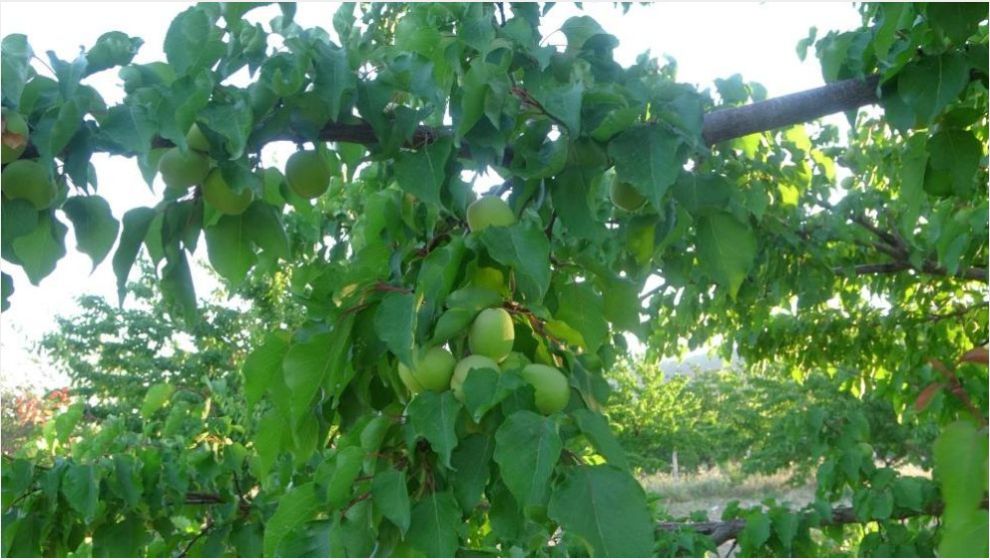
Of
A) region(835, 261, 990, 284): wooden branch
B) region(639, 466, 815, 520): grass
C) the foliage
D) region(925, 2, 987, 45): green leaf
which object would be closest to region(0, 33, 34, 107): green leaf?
region(925, 2, 987, 45): green leaf

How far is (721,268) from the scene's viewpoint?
121 cm

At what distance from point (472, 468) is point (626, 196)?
45 cm

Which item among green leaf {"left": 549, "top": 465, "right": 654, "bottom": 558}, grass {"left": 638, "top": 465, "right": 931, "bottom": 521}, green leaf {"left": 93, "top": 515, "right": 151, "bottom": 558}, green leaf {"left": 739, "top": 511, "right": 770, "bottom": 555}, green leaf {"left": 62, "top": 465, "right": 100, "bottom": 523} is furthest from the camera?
grass {"left": 638, "top": 465, "right": 931, "bottom": 521}

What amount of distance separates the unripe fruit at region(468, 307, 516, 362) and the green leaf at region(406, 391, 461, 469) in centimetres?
6

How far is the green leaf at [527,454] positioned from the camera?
34.5 inches

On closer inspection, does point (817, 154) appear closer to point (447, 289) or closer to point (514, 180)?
point (514, 180)

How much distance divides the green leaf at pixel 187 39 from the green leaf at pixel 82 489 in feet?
3.60

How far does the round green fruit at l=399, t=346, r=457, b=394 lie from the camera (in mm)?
1004

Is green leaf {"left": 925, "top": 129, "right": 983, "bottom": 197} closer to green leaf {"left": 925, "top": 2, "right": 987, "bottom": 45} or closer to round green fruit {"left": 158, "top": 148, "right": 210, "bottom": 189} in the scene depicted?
green leaf {"left": 925, "top": 2, "right": 987, "bottom": 45}

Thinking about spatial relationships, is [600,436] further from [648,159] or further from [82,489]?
[82,489]

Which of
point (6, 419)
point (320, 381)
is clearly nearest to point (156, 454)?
point (320, 381)

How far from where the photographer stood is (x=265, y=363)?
3.69 ft

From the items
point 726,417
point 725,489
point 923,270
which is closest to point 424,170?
point 923,270

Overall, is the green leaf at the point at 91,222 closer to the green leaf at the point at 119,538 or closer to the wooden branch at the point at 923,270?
the green leaf at the point at 119,538
